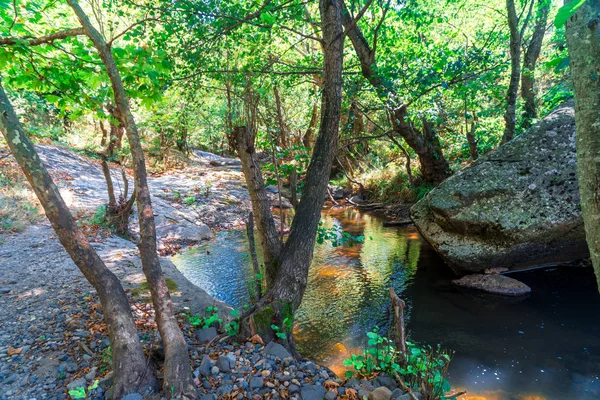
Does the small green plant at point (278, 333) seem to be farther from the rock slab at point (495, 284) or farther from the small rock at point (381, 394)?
the rock slab at point (495, 284)

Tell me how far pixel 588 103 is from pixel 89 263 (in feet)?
12.4

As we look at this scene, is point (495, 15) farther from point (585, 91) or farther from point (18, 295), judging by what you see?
point (18, 295)

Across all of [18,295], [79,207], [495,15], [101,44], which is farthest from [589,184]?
[495,15]

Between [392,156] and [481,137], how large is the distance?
184 inches

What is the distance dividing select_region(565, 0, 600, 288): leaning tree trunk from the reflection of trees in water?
432 centimetres

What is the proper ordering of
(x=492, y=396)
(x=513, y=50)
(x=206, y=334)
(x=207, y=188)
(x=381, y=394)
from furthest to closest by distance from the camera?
(x=207, y=188), (x=513, y=50), (x=492, y=396), (x=206, y=334), (x=381, y=394)

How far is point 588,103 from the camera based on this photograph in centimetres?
152

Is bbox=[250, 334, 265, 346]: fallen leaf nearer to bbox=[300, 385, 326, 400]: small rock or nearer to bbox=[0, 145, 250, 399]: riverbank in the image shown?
bbox=[300, 385, 326, 400]: small rock

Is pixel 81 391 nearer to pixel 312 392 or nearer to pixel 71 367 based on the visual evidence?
pixel 71 367

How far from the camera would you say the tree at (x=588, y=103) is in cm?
150

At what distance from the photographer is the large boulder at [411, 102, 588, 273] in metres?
6.95

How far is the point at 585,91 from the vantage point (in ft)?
5.00

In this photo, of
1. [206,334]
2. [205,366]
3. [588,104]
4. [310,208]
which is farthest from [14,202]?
[588,104]

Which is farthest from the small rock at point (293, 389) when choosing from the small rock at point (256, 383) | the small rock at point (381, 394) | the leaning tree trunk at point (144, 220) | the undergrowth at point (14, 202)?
the undergrowth at point (14, 202)
